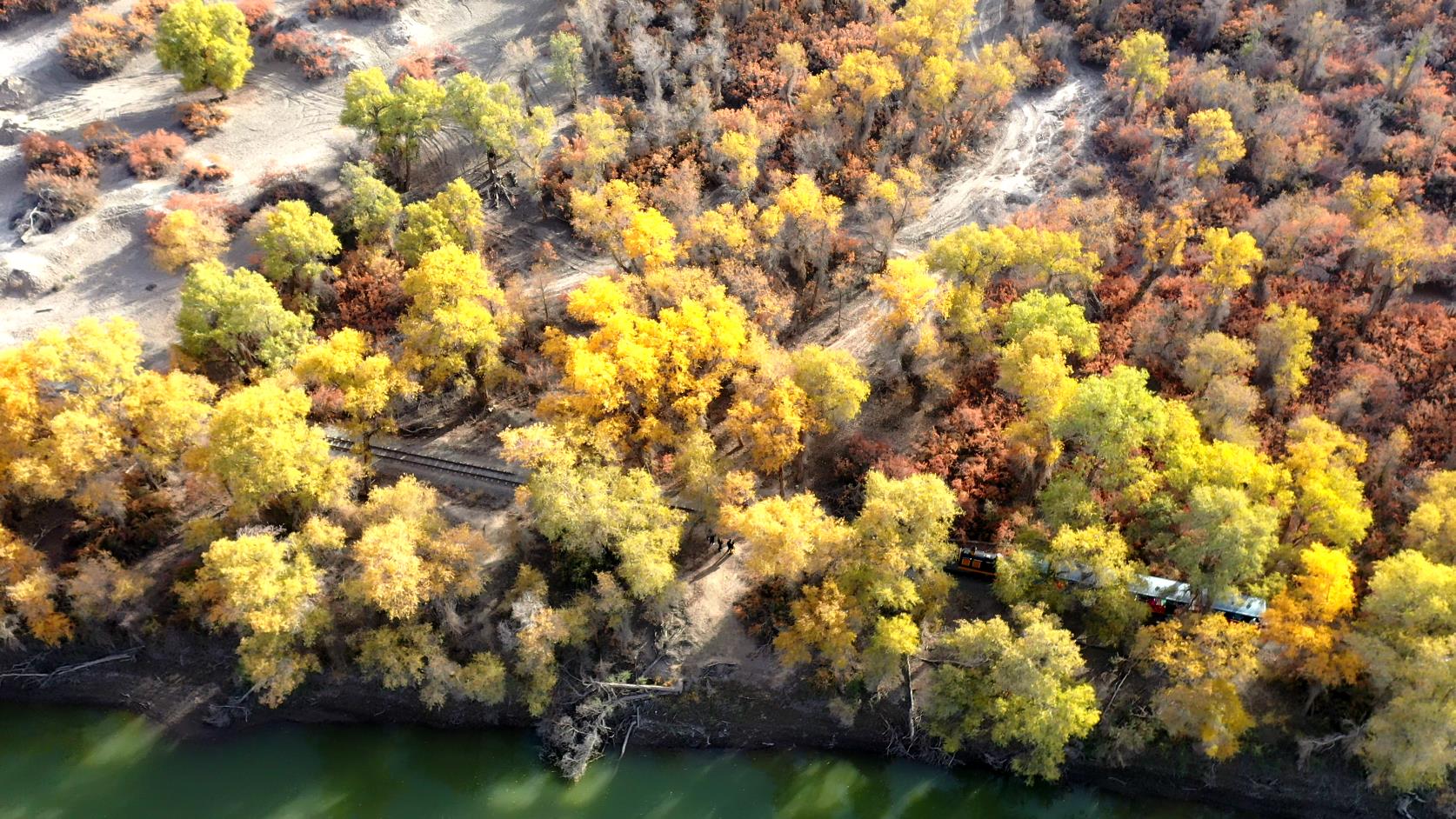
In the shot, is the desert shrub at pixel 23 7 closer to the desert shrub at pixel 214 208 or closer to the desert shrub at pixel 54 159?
the desert shrub at pixel 54 159

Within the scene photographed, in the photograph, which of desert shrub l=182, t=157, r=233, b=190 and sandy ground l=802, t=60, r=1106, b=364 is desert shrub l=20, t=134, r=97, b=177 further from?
sandy ground l=802, t=60, r=1106, b=364

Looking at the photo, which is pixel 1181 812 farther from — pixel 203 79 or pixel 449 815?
pixel 203 79

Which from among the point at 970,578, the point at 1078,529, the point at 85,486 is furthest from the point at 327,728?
the point at 1078,529

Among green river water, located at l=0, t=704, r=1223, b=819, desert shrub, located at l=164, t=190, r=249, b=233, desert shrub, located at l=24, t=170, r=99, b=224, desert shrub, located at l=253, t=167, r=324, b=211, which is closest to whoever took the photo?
green river water, located at l=0, t=704, r=1223, b=819

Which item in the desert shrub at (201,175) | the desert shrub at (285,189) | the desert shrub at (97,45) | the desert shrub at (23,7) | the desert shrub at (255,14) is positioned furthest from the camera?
the desert shrub at (255,14)

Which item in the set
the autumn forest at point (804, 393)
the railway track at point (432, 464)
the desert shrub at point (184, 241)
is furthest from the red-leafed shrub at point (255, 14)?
the railway track at point (432, 464)

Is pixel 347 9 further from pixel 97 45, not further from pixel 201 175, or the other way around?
pixel 201 175

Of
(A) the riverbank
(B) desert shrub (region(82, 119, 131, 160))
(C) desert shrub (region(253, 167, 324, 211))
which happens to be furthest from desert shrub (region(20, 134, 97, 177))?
(A) the riverbank
